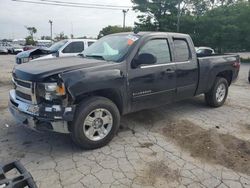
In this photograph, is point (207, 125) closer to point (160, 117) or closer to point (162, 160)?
point (160, 117)

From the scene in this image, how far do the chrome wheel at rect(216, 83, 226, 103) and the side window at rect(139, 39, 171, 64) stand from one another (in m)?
2.13

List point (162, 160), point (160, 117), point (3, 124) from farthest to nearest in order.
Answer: point (160, 117), point (3, 124), point (162, 160)

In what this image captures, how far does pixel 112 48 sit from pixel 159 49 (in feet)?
2.93

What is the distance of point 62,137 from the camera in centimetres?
446

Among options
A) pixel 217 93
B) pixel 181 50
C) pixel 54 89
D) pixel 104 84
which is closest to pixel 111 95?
pixel 104 84

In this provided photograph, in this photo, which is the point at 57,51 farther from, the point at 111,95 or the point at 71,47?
the point at 111,95

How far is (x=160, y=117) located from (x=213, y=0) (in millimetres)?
41393

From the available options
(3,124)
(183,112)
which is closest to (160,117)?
(183,112)

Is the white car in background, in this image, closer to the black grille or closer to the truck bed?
the truck bed

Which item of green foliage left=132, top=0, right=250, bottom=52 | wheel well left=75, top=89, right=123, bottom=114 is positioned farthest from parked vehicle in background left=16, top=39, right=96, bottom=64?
green foliage left=132, top=0, right=250, bottom=52

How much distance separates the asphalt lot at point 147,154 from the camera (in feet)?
10.7

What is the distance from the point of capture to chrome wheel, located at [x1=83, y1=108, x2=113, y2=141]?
3.90 metres

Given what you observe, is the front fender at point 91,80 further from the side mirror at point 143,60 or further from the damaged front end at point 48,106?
the side mirror at point 143,60

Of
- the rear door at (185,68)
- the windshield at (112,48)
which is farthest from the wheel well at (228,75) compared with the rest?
the windshield at (112,48)
